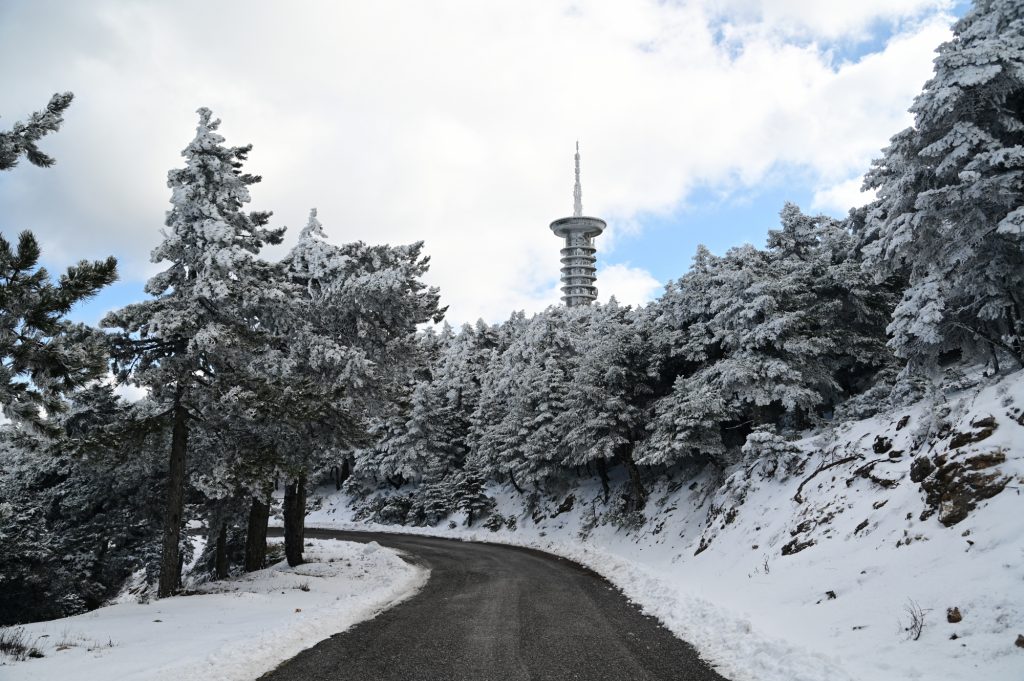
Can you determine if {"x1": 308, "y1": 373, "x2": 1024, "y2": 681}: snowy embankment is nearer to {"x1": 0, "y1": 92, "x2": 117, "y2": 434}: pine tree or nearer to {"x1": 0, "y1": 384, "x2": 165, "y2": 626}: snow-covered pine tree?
{"x1": 0, "y1": 92, "x2": 117, "y2": 434}: pine tree

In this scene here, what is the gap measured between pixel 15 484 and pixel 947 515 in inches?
1126

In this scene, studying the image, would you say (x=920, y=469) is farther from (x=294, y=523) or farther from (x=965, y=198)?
(x=294, y=523)

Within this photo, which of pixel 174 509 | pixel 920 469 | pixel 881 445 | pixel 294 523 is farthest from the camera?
pixel 294 523

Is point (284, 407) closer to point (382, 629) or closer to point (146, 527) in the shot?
point (382, 629)

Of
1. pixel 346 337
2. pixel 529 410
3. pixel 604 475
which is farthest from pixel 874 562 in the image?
Result: pixel 529 410

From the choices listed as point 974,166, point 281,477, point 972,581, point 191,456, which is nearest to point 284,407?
point 281,477

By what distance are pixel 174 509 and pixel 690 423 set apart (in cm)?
1884

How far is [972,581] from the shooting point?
7895mm

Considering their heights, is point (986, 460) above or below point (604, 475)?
above

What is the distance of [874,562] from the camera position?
10.3 metres

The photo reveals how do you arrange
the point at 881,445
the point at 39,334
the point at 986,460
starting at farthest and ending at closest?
1. the point at 881,445
2. the point at 986,460
3. the point at 39,334

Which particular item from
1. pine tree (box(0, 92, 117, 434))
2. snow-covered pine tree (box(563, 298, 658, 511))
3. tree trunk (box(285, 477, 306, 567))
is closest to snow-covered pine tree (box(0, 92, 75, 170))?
pine tree (box(0, 92, 117, 434))

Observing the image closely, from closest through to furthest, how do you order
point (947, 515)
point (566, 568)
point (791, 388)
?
point (947, 515)
point (566, 568)
point (791, 388)

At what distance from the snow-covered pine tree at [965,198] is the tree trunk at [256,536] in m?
19.7
